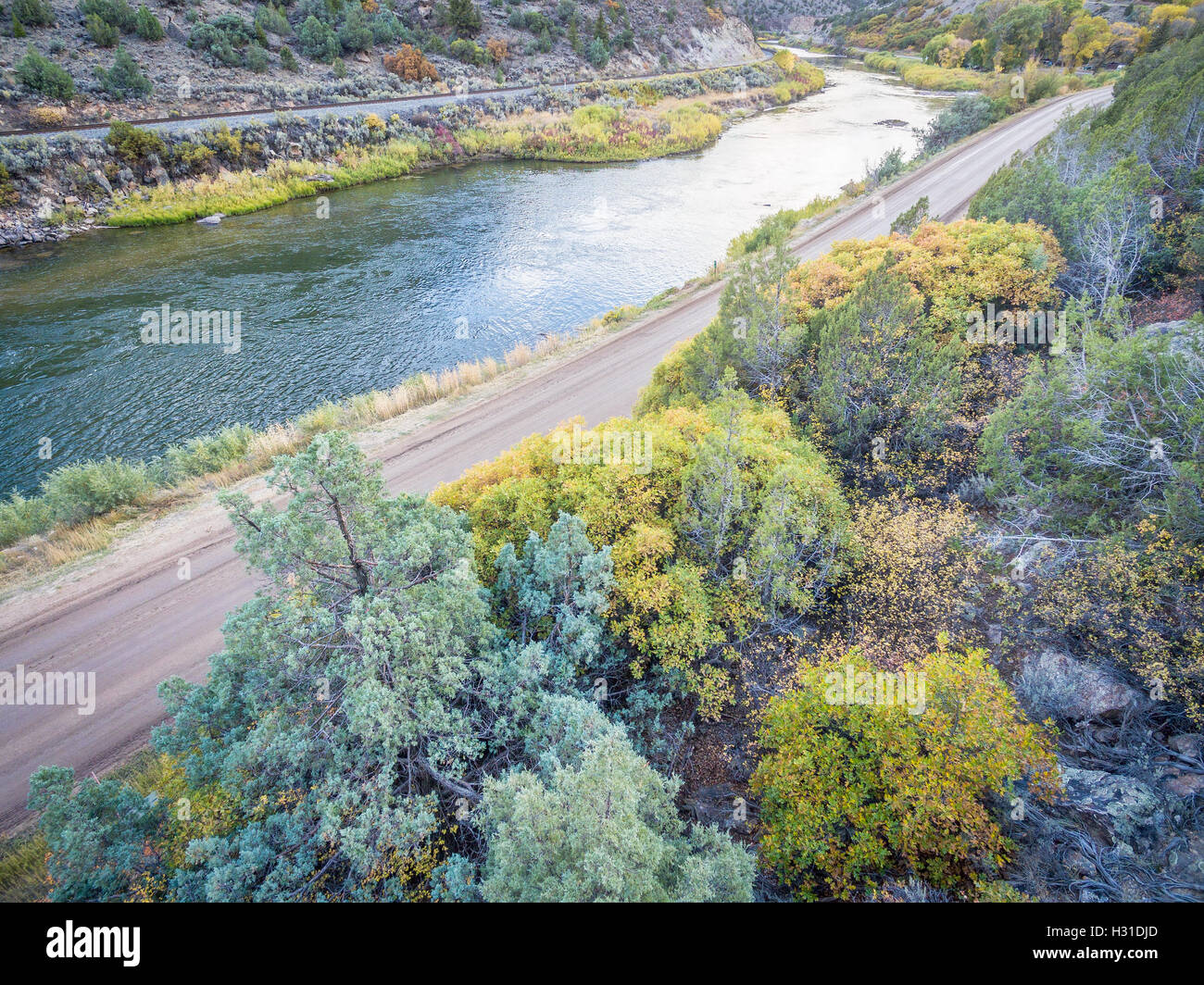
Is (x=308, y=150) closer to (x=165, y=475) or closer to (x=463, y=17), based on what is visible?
(x=463, y=17)

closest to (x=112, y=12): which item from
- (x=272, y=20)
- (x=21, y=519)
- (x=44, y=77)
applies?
(x=272, y=20)

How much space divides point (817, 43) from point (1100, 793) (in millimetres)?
212731

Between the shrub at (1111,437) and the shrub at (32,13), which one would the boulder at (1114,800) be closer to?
the shrub at (1111,437)

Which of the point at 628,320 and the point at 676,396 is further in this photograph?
the point at 628,320

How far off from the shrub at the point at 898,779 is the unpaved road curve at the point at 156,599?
40.5ft

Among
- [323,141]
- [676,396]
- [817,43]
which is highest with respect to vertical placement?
[817,43]

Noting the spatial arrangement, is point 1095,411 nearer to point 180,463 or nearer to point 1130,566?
point 1130,566

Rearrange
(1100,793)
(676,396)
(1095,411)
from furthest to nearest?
(676,396) → (1095,411) → (1100,793)

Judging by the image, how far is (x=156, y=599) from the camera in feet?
45.0

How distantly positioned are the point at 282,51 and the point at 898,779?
83806mm

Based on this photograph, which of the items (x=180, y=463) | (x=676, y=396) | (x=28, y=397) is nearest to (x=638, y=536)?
(x=676, y=396)

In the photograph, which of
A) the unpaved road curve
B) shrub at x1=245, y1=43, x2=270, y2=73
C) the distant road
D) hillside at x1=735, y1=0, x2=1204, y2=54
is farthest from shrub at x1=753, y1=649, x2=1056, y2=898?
shrub at x1=245, y1=43, x2=270, y2=73

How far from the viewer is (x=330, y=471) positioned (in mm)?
7387

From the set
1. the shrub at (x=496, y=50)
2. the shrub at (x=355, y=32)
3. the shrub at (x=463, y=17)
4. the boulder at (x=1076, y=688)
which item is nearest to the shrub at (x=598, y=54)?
the shrub at (x=496, y=50)
